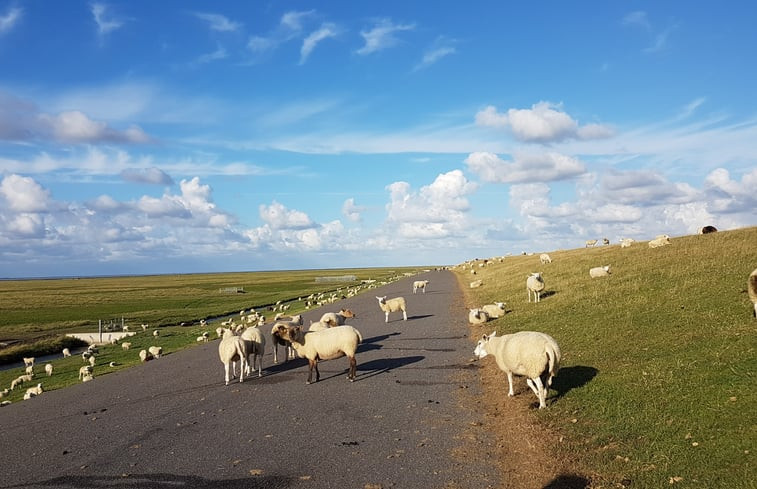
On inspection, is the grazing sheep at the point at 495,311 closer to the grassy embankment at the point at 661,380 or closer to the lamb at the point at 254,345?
the grassy embankment at the point at 661,380

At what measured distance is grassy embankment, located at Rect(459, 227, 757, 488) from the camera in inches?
340

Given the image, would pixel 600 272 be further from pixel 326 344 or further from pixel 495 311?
pixel 326 344

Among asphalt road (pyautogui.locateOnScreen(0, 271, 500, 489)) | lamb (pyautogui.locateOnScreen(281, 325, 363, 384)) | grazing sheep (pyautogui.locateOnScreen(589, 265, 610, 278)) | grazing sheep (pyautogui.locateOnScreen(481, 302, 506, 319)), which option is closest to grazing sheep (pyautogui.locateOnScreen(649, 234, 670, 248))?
grazing sheep (pyautogui.locateOnScreen(589, 265, 610, 278))

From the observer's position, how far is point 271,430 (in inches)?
512

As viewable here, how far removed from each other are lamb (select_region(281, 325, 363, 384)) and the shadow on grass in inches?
276

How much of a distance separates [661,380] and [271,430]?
10010 mm

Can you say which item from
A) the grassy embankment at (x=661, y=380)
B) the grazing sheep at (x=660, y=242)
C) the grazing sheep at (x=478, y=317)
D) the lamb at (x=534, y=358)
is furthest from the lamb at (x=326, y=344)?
the grazing sheep at (x=660, y=242)

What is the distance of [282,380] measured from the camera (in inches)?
754

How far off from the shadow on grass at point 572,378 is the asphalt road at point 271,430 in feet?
8.03

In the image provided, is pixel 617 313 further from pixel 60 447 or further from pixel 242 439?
pixel 60 447

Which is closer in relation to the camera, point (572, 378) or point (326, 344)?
point (572, 378)

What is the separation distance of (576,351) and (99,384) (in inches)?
860

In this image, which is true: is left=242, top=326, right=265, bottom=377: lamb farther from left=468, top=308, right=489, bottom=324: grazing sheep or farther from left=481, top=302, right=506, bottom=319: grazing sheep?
left=481, top=302, right=506, bottom=319: grazing sheep

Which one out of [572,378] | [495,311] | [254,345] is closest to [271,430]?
[254,345]
